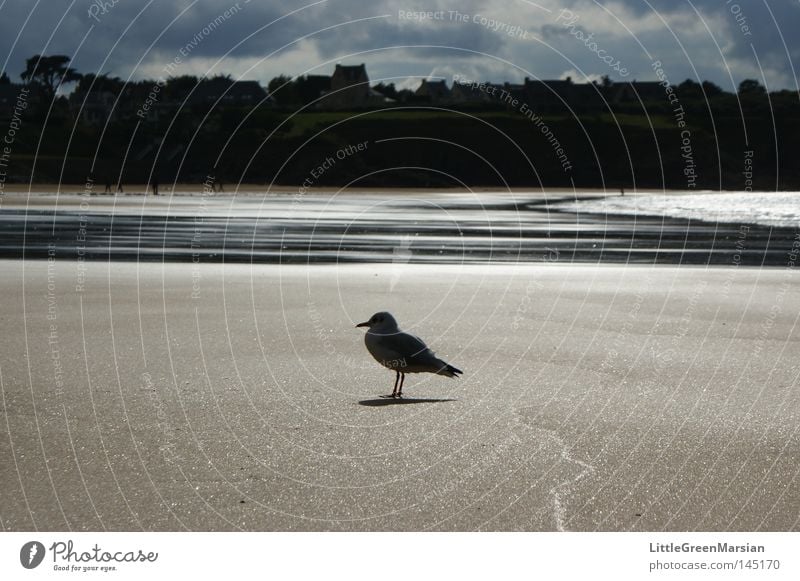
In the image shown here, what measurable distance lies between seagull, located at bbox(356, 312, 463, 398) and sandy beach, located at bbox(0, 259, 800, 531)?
0.24m

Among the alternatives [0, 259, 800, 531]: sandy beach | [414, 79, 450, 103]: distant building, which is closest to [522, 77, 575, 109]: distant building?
[414, 79, 450, 103]: distant building

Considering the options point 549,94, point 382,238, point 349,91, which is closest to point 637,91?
point 549,94

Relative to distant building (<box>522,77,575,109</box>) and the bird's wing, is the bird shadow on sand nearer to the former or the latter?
the bird's wing

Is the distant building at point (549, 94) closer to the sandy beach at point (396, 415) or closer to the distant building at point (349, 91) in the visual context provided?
the distant building at point (349, 91)

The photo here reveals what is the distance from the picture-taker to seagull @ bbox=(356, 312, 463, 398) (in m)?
7.32

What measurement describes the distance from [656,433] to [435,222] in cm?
2679

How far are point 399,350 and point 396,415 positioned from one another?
1.86 ft

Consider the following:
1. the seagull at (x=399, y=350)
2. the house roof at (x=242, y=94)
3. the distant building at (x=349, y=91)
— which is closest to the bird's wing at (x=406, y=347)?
the seagull at (x=399, y=350)

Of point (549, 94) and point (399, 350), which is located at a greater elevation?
point (549, 94)

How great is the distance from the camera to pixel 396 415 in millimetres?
6914

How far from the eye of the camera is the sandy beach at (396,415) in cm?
504

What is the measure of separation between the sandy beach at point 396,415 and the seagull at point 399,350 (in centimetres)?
24

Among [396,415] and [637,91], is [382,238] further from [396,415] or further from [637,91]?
[637,91]

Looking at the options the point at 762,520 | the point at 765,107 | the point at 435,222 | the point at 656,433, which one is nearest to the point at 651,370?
the point at 656,433
